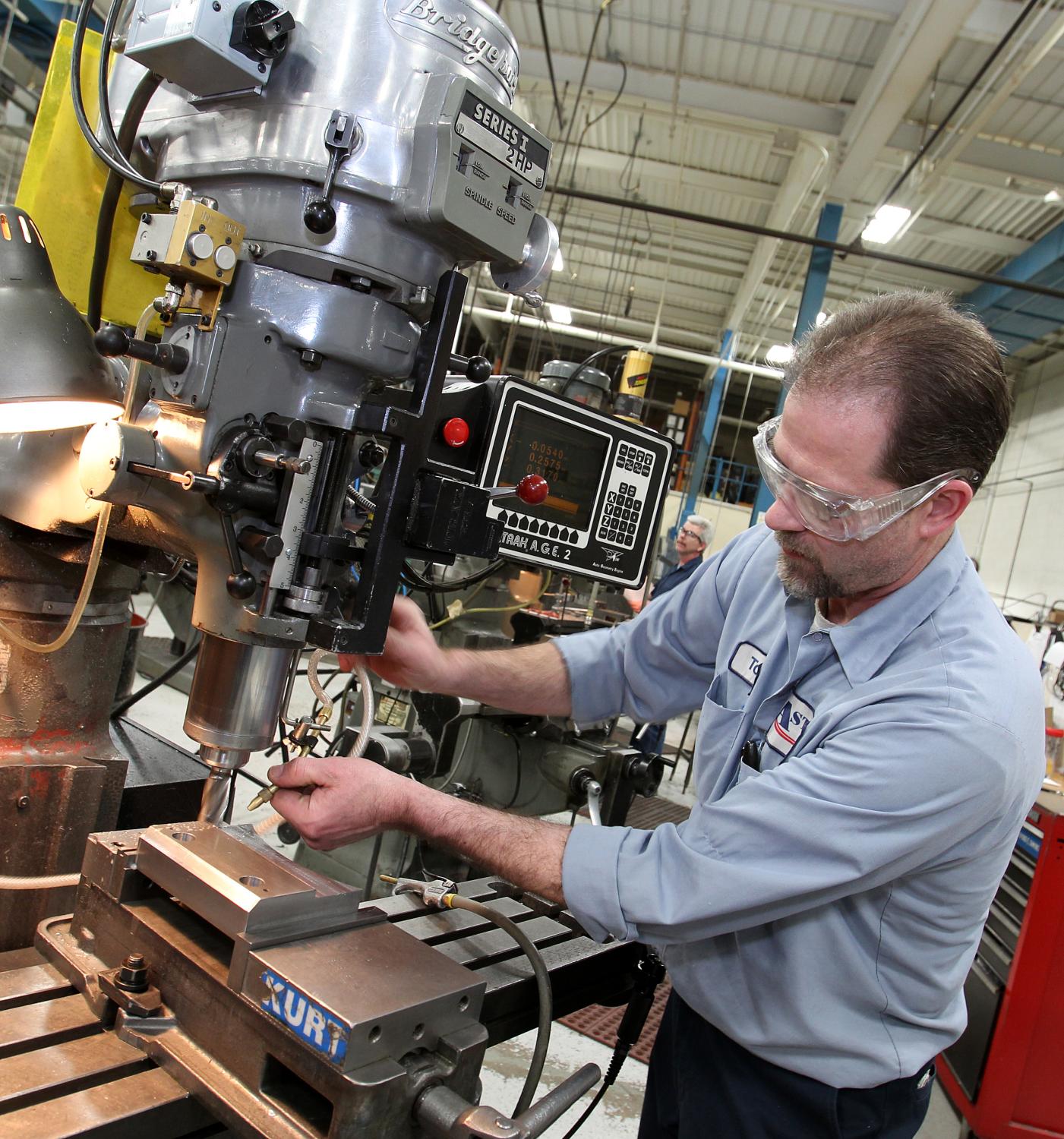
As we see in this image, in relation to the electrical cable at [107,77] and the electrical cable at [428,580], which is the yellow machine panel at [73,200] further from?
the electrical cable at [428,580]

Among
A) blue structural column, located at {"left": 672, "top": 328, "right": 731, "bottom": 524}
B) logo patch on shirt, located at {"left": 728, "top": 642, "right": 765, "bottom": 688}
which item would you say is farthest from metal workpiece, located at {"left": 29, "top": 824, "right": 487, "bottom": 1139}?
blue structural column, located at {"left": 672, "top": 328, "right": 731, "bottom": 524}

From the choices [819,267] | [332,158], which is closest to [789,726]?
[332,158]

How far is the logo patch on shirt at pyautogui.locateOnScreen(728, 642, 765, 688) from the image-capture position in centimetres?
101

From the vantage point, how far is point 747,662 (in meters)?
1.02

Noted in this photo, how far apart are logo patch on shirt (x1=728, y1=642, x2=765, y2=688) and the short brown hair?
10.5 inches

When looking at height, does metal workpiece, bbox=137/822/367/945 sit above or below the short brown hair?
below

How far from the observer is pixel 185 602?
3.54 meters

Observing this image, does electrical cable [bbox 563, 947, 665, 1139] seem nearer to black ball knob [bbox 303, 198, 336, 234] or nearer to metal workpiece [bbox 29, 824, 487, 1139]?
metal workpiece [bbox 29, 824, 487, 1139]

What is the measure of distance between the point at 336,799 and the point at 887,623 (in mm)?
560

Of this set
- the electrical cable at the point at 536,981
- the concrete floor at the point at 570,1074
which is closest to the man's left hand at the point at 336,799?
the electrical cable at the point at 536,981

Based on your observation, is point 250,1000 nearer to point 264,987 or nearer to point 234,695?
point 264,987

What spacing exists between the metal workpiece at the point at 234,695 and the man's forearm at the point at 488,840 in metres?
0.15

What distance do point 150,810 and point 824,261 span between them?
528cm

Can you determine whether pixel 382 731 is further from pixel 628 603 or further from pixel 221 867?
pixel 628 603
